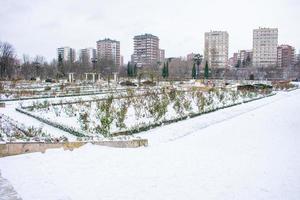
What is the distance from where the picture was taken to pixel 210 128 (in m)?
9.73

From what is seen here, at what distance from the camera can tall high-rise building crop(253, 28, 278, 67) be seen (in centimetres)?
12231

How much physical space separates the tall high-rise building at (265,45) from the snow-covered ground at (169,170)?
4765 inches

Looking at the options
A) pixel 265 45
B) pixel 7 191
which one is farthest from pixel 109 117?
pixel 265 45

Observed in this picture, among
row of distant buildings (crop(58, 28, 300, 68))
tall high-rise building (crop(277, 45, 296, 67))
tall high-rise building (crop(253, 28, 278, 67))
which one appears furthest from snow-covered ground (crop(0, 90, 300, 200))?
tall high-rise building (crop(277, 45, 296, 67))

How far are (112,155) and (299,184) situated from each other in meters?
3.39

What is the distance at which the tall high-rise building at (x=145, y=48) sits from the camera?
13788 cm

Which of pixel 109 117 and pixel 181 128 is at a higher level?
pixel 109 117

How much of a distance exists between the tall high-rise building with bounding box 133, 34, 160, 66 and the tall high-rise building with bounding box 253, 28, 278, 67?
43.5m

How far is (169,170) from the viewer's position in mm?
5340

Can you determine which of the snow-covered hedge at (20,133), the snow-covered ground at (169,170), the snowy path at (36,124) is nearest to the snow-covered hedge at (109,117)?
the snowy path at (36,124)

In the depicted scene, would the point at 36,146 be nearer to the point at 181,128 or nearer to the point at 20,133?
the point at 20,133

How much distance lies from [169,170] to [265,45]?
129 meters

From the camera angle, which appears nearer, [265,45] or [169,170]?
[169,170]

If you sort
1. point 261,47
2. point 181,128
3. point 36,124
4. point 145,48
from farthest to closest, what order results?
1. point 145,48
2. point 261,47
3. point 36,124
4. point 181,128
